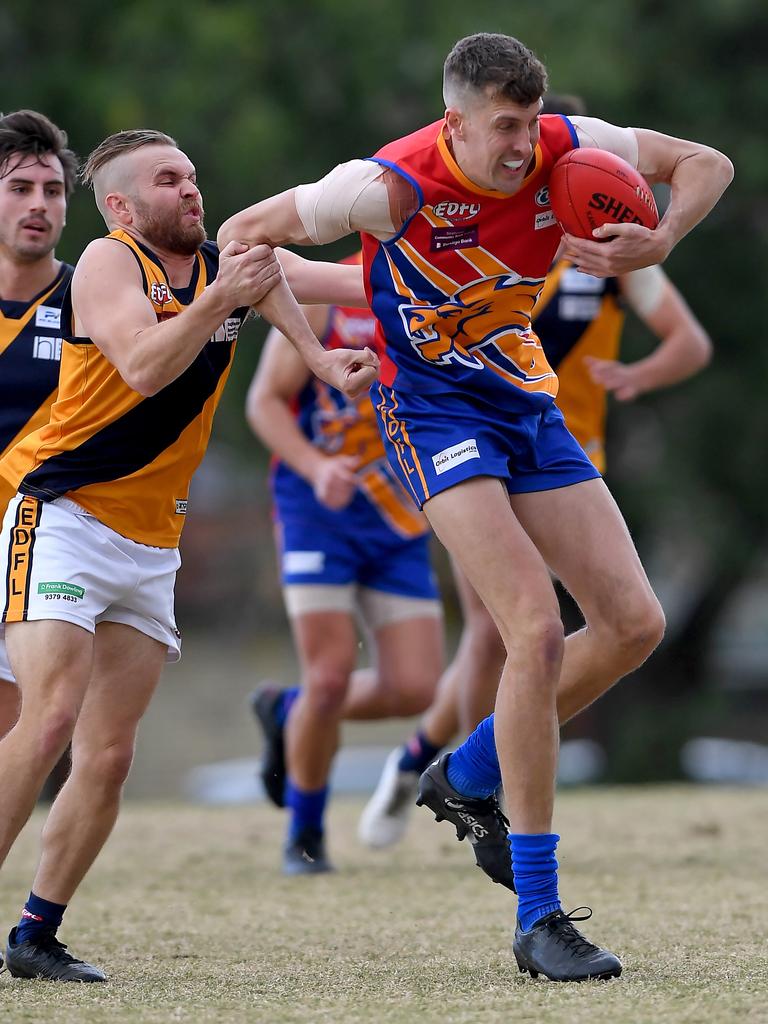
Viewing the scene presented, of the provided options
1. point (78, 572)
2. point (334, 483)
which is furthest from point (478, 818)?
point (334, 483)

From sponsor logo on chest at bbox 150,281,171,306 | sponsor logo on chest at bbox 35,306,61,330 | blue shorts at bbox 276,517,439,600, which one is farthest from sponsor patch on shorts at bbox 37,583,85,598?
blue shorts at bbox 276,517,439,600

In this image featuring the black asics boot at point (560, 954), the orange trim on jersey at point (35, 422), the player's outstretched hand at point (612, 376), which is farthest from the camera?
the player's outstretched hand at point (612, 376)

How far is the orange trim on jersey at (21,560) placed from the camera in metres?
4.33

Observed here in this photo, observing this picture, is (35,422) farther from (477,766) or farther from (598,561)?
(598,561)

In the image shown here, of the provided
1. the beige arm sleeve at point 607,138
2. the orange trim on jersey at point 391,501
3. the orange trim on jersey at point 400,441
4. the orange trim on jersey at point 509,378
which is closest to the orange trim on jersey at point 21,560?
the orange trim on jersey at point 400,441

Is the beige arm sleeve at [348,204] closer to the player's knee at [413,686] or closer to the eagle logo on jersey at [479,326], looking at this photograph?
the eagle logo on jersey at [479,326]

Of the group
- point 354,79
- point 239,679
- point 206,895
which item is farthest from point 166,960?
point 239,679

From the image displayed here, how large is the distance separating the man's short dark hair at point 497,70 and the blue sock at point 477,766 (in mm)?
1787

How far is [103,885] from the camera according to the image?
21.7 feet

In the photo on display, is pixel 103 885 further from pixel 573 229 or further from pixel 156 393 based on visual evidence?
pixel 573 229

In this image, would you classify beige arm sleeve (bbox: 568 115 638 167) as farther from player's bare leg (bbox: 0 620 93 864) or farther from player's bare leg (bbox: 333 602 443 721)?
player's bare leg (bbox: 333 602 443 721)

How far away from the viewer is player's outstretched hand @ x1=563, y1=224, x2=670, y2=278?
4.38m

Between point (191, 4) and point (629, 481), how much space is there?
626 centimetres

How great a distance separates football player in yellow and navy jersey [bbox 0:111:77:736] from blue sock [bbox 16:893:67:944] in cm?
88
